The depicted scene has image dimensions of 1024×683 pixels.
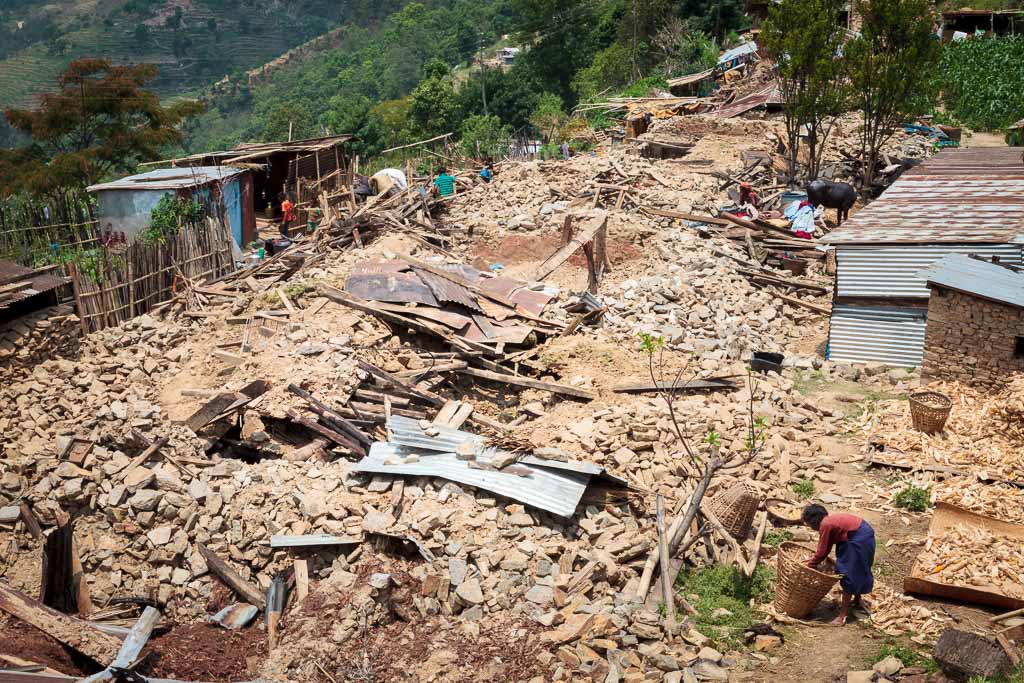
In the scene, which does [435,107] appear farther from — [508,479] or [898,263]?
[508,479]

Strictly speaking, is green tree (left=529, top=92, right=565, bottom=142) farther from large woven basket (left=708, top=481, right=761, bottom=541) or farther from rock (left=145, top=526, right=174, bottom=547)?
rock (left=145, top=526, right=174, bottom=547)

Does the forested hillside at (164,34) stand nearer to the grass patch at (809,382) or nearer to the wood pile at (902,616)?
the grass patch at (809,382)

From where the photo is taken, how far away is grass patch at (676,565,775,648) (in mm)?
6730

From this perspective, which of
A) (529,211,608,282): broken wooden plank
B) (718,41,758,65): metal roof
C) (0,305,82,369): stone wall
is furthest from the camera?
(718,41,758,65): metal roof

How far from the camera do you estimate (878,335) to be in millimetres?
11773

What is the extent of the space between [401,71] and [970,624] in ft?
224

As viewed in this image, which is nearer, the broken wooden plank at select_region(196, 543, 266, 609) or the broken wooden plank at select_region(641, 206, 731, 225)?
the broken wooden plank at select_region(196, 543, 266, 609)

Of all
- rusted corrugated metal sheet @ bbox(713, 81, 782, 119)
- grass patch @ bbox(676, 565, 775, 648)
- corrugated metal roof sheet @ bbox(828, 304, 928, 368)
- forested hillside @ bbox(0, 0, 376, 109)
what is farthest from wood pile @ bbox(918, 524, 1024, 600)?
forested hillside @ bbox(0, 0, 376, 109)

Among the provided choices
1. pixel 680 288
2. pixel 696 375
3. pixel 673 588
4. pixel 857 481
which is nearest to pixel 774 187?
pixel 680 288

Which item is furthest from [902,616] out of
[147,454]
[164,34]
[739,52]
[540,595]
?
[164,34]

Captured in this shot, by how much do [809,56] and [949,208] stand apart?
24.1 ft

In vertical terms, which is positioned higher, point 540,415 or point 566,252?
point 566,252

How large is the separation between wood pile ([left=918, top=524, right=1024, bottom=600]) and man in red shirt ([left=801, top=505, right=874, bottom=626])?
72 centimetres

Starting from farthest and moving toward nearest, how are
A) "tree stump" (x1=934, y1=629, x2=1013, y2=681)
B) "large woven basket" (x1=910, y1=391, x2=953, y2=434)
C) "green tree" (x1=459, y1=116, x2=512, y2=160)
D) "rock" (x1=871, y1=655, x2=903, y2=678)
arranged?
"green tree" (x1=459, y1=116, x2=512, y2=160)
"large woven basket" (x1=910, y1=391, x2=953, y2=434)
"rock" (x1=871, y1=655, x2=903, y2=678)
"tree stump" (x1=934, y1=629, x2=1013, y2=681)
